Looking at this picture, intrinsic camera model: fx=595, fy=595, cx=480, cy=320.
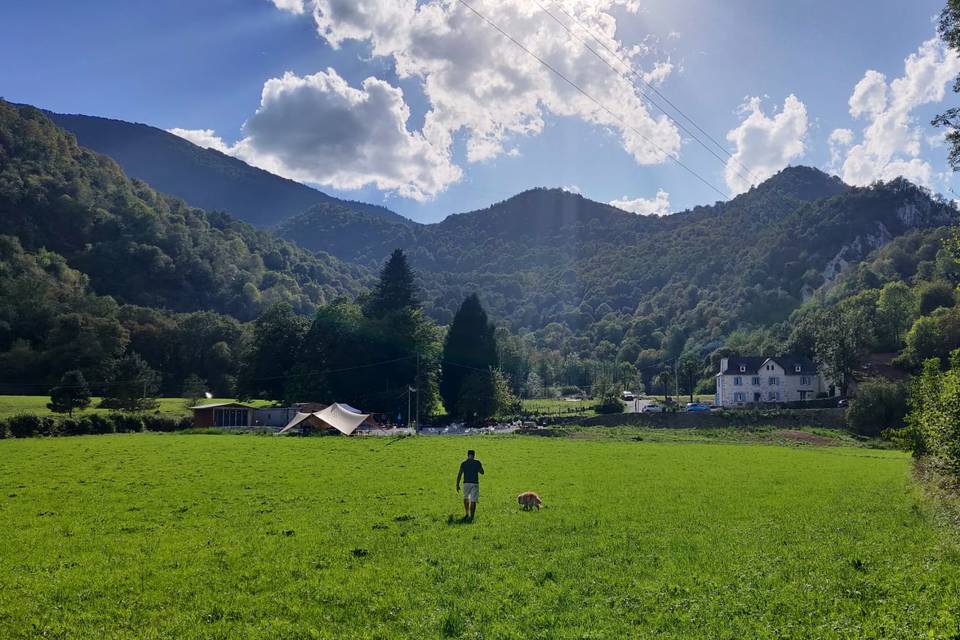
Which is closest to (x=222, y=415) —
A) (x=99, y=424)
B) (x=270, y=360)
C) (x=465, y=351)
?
(x=270, y=360)

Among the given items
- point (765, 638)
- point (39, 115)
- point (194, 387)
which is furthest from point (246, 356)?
point (39, 115)

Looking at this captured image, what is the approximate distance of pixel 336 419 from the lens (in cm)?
5866

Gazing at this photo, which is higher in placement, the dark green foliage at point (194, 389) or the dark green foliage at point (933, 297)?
the dark green foliage at point (933, 297)

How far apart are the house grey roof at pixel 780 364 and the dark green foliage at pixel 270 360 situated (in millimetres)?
75280

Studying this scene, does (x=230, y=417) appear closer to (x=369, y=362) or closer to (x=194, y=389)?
(x=369, y=362)

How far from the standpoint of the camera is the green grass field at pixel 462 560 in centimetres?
852

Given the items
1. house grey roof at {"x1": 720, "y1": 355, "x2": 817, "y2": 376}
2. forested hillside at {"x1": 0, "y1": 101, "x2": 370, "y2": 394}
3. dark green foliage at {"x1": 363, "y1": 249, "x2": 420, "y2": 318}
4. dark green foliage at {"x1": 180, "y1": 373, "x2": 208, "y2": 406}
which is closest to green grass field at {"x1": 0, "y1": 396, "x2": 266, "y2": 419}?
forested hillside at {"x1": 0, "y1": 101, "x2": 370, "y2": 394}

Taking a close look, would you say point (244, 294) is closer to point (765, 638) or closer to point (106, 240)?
point (106, 240)

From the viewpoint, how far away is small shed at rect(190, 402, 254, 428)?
68.9 meters

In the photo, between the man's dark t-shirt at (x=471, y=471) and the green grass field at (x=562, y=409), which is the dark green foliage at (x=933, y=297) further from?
the man's dark t-shirt at (x=471, y=471)

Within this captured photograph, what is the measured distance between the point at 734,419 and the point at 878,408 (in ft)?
49.9

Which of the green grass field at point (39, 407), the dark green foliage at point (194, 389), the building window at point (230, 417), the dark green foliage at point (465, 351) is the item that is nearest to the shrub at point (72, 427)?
the green grass field at point (39, 407)

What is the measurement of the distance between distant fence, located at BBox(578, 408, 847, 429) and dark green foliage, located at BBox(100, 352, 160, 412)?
55.3 metres

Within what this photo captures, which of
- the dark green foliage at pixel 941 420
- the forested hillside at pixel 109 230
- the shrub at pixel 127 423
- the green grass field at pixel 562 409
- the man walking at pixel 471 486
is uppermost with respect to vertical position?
the forested hillside at pixel 109 230
